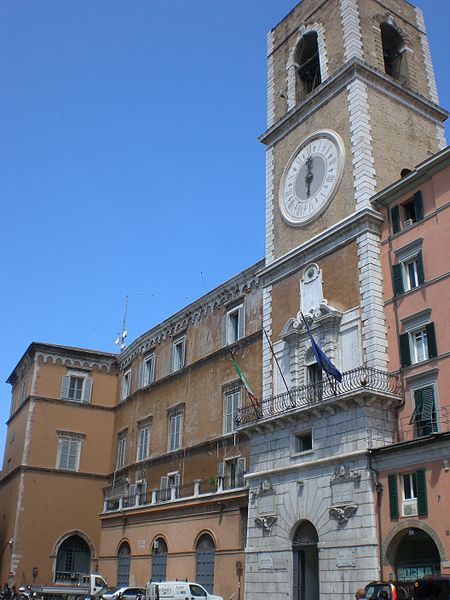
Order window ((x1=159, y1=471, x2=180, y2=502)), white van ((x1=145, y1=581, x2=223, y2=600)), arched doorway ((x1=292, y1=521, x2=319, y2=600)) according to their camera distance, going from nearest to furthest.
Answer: arched doorway ((x1=292, y1=521, x2=319, y2=600)) < white van ((x1=145, y1=581, x2=223, y2=600)) < window ((x1=159, y1=471, x2=180, y2=502))

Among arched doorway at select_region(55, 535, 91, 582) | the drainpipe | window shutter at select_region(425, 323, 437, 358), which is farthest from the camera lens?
arched doorway at select_region(55, 535, 91, 582)

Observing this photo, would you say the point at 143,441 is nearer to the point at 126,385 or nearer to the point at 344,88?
the point at 126,385

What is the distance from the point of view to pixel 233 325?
34.9 meters

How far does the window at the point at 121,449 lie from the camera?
43.3 meters

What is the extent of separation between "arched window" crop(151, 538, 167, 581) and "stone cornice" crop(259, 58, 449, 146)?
2007 centimetres

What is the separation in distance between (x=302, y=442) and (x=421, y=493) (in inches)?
236

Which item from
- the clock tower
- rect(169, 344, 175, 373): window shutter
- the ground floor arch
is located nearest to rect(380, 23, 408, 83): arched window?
the clock tower

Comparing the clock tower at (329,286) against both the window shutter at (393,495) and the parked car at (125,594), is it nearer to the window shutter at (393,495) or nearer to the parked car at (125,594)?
the window shutter at (393,495)

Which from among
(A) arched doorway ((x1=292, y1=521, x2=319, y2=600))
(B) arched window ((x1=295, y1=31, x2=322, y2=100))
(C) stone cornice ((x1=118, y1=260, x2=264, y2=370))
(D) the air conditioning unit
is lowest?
(A) arched doorway ((x1=292, y1=521, x2=319, y2=600))

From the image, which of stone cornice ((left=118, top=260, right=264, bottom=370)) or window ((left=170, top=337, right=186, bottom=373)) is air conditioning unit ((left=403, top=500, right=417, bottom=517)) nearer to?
stone cornice ((left=118, top=260, right=264, bottom=370))

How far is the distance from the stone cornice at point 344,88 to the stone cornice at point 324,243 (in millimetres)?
6402

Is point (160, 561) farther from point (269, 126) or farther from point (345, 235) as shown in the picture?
point (269, 126)

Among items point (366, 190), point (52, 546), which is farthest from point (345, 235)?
point (52, 546)

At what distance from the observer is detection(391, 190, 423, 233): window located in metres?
25.1
